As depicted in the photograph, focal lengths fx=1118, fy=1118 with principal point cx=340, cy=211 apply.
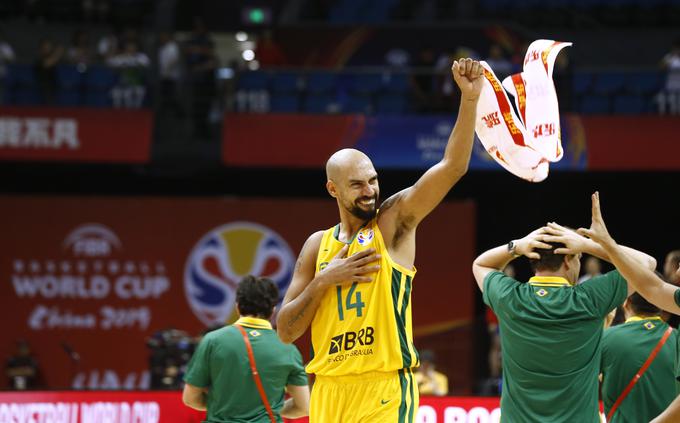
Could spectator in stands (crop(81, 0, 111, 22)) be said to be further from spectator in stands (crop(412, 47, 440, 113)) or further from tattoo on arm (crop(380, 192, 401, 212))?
tattoo on arm (crop(380, 192, 401, 212))

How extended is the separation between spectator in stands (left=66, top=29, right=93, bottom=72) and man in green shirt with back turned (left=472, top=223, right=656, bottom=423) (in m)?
12.5

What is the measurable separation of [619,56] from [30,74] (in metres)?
10.0

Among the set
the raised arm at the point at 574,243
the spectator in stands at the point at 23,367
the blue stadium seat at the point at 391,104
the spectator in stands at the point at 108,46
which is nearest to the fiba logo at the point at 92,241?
the spectator in stands at the point at 23,367

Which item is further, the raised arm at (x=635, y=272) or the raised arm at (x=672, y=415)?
the raised arm at (x=635, y=272)

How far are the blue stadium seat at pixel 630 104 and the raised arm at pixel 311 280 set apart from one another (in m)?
11.8

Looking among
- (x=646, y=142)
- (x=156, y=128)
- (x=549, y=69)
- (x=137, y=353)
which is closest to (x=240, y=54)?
(x=156, y=128)

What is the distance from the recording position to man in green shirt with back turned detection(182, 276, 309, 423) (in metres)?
→ 7.00

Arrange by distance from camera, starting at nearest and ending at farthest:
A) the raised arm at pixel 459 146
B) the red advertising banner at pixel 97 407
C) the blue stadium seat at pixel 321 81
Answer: the raised arm at pixel 459 146 → the red advertising banner at pixel 97 407 → the blue stadium seat at pixel 321 81

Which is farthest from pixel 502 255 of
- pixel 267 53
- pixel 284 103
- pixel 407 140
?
pixel 267 53

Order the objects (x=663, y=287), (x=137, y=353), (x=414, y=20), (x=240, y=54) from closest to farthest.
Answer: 1. (x=663, y=287)
2. (x=137, y=353)
3. (x=414, y=20)
4. (x=240, y=54)

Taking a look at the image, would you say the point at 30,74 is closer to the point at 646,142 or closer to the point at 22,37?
the point at 22,37

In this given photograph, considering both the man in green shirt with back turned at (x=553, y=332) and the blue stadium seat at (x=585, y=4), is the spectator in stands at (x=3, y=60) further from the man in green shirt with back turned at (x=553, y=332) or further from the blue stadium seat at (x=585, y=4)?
the man in green shirt with back turned at (x=553, y=332)

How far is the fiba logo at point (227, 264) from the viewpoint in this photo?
58.3 ft

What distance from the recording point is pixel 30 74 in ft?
55.8
